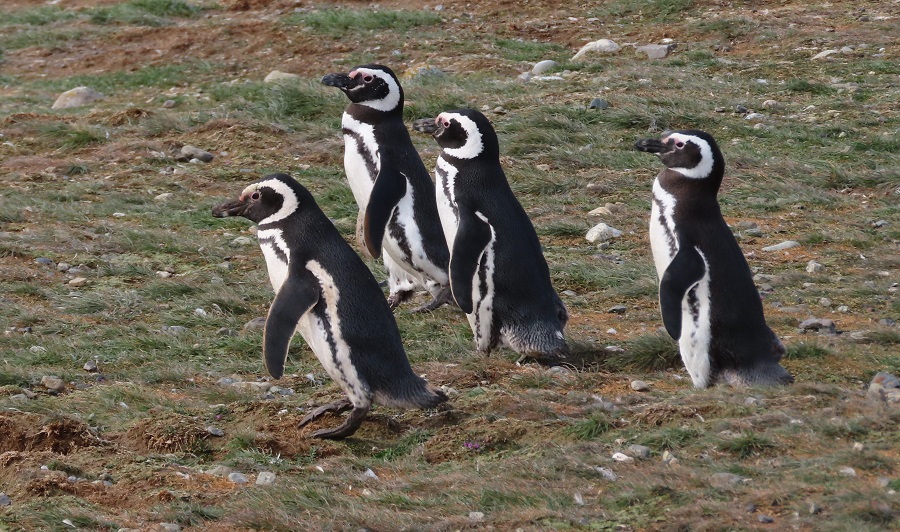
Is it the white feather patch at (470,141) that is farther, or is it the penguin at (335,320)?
the white feather patch at (470,141)

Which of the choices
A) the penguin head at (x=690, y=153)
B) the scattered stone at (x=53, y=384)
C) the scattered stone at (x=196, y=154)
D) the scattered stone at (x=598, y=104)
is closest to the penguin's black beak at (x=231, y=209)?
the scattered stone at (x=53, y=384)

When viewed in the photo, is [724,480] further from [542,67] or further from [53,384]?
[542,67]

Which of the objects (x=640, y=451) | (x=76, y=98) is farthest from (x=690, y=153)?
(x=76, y=98)

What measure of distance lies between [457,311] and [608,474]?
2660mm

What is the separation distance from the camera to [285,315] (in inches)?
179

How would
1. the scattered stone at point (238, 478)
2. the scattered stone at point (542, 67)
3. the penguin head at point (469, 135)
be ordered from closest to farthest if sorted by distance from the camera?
the scattered stone at point (238, 478)
the penguin head at point (469, 135)
the scattered stone at point (542, 67)

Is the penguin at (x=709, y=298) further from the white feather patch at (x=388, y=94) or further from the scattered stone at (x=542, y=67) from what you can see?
the scattered stone at (x=542, y=67)

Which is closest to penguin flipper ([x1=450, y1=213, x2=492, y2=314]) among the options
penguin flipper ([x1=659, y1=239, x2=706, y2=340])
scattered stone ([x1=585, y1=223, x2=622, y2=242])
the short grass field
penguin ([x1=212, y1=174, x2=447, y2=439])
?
the short grass field

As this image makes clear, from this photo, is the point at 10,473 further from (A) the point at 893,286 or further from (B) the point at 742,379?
(A) the point at 893,286

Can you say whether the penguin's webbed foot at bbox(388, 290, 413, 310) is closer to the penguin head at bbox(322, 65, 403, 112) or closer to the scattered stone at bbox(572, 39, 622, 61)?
the penguin head at bbox(322, 65, 403, 112)

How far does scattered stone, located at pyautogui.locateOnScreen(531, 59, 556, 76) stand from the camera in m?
11.3

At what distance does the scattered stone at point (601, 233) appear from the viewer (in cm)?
725

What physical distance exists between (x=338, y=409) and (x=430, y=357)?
3.21 ft

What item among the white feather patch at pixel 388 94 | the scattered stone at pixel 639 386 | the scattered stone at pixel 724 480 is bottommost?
the scattered stone at pixel 639 386
